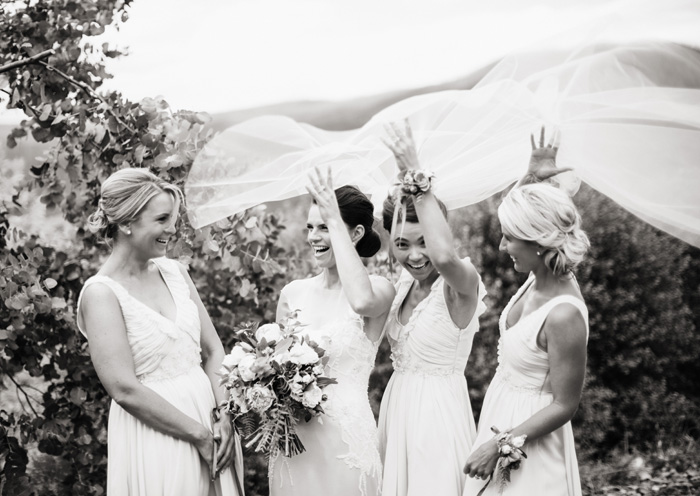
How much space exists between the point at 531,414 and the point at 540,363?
22cm

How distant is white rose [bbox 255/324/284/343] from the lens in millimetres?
3912

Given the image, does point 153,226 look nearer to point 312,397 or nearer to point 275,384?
point 275,384

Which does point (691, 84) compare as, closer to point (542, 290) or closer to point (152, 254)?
point (542, 290)

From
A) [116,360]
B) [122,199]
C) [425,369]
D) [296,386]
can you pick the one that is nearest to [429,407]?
[425,369]

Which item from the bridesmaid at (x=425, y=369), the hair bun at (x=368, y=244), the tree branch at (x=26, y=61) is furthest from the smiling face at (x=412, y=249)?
the tree branch at (x=26, y=61)

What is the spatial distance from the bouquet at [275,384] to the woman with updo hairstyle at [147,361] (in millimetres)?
195

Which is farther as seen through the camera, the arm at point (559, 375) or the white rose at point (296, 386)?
the white rose at point (296, 386)

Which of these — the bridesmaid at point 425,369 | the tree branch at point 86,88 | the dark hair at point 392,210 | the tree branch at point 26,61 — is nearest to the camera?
the bridesmaid at point 425,369

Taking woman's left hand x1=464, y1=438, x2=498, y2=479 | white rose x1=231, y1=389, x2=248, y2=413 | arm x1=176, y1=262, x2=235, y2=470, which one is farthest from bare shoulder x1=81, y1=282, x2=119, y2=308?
woman's left hand x1=464, y1=438, x2=498, y2=479

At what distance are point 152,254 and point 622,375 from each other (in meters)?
6.29

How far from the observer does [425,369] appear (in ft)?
13.6

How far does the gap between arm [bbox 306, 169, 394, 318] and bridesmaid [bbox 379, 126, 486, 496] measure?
7.4 inches

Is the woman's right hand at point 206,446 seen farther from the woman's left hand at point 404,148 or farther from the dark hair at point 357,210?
the woman's left hand at point 404,148

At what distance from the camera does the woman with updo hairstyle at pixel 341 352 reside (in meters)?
4.03
